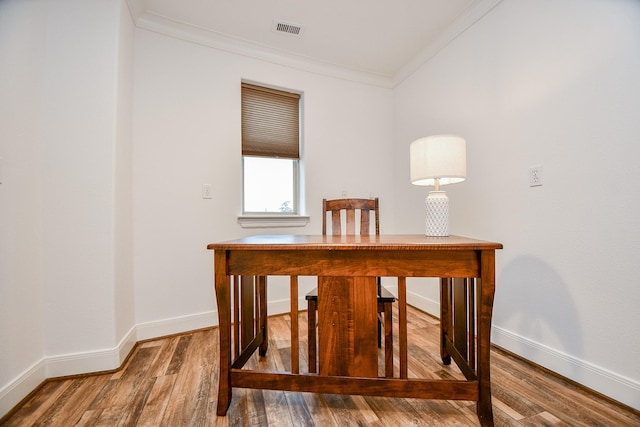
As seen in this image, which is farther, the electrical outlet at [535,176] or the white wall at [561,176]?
the electrical outlet at [535,176]

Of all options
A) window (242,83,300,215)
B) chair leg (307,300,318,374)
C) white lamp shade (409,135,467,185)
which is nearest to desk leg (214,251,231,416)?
chair leg (307,300,318,374)

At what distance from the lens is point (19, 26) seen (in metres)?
1.33

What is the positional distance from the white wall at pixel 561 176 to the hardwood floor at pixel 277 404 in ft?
0.70

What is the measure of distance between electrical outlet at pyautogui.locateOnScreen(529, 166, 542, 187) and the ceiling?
1203 mm

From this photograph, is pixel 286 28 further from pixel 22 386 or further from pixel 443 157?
pixel 22 386

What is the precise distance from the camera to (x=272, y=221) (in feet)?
8.18

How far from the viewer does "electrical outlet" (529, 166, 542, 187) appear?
5.34ft

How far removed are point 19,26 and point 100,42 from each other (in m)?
0.33

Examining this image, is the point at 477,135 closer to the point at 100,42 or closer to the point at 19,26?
the point at 100,42

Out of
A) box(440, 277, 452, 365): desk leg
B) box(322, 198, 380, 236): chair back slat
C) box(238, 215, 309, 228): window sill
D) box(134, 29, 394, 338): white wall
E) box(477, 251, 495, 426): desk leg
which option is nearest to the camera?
box(477, 251, 495, 426): desk leg

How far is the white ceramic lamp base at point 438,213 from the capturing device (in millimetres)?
1385

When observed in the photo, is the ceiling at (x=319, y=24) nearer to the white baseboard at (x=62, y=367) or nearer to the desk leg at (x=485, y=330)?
the desk leg at (x=485, y=330)

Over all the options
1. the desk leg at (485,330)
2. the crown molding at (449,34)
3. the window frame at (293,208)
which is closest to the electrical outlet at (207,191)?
the window frame at (293,208)

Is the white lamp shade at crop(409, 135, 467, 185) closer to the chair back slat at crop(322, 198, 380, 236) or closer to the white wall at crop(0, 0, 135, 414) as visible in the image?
the chair back slat at crop(322, 198, 380, 236)
